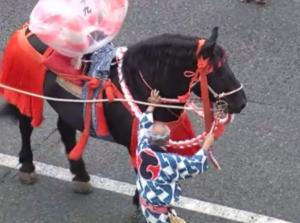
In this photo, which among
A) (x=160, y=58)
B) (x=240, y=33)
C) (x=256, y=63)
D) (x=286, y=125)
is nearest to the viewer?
(x=160, y=58)

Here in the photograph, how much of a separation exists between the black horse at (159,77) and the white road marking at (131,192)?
745 mm

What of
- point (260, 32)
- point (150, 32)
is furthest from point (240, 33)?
point (150, 32)

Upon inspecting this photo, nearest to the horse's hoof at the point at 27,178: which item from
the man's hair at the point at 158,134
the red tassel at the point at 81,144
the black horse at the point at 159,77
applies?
the black horse at the point at 159,77

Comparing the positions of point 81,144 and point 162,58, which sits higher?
point 162,58

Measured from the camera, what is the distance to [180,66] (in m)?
3.93

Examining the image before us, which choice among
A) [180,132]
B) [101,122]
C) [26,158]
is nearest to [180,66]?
[180,132]

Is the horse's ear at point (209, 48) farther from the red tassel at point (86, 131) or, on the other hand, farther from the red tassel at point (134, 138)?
the red tassel at point (86, 131)

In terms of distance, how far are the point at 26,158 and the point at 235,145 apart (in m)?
1.64

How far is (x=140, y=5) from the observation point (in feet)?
25.6

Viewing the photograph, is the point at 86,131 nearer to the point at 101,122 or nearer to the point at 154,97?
the point at 101,122

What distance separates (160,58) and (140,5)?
3.89 m

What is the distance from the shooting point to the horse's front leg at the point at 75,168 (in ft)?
16.9

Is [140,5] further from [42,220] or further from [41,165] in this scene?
[42,220]

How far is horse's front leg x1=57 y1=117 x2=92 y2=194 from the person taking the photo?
5.14 m
